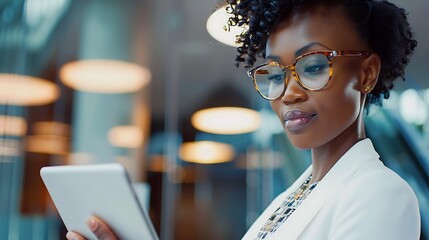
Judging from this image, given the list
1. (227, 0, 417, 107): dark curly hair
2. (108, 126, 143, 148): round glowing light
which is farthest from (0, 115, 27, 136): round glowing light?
(227, 0, 417, 107): dark curly hair

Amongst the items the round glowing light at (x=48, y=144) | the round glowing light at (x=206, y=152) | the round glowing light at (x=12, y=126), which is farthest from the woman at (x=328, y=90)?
the round glowing light at (x=48, y=144)

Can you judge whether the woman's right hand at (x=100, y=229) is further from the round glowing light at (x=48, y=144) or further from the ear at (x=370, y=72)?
the round glowing light at (x=48, y=144)

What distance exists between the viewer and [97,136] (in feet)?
22.3

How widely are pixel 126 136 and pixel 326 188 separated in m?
6.01

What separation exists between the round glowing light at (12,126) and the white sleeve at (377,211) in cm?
537

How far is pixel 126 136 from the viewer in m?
7.10

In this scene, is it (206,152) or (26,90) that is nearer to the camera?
(26,90)

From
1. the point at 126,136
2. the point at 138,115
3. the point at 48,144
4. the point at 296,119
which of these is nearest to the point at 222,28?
the point at 296,119

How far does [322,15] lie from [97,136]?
18.7 feet

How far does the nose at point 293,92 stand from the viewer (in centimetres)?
135

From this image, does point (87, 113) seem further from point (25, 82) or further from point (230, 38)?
point (230, 38)

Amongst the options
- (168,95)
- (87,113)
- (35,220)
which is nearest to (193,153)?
(168,95)

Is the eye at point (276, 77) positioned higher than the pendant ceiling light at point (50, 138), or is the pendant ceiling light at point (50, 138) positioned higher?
the eye at point (276, 77)

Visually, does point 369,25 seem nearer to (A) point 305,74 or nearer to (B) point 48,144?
(A) point 305,74
